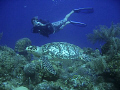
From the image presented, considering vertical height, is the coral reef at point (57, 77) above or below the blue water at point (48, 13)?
below

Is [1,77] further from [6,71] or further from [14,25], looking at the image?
[14,25]

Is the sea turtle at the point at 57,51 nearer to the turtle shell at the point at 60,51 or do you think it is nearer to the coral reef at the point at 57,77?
the turtle shell at the point at 60,51

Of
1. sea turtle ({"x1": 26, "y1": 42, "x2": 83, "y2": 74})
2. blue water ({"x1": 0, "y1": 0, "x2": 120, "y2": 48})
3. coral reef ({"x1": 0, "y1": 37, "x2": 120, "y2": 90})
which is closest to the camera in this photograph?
coral reef ({"x1": 0, "y1": 37, "x2": 120, "y2": 90})

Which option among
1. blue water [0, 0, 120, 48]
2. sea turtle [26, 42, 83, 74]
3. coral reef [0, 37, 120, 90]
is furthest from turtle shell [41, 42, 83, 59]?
blue water [0, 0, 120, 48]

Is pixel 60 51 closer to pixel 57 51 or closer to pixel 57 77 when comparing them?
pixel 57 51

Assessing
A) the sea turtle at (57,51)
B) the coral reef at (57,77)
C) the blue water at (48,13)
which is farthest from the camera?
the blue water at (48,13)

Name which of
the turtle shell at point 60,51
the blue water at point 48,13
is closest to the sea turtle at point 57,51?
the turtle shell at point 60,51

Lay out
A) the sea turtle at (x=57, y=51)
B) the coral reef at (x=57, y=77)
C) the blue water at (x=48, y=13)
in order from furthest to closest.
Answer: the blue water at (x=48, y=13)
the sea turtle at (x=57, y=51)
the coral reef at (x=57, y=77)

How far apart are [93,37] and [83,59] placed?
4.05 meters

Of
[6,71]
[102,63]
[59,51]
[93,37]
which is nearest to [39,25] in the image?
[59,51]

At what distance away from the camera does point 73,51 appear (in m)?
6.76

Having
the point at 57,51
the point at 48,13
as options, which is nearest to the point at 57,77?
the point at 57,51

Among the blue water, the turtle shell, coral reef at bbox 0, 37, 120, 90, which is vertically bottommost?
coral reef at bbox 0, 37, 120, 90

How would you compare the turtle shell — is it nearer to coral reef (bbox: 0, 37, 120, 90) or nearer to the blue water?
coral reef (bbox: 0, 37, 120, 90)
